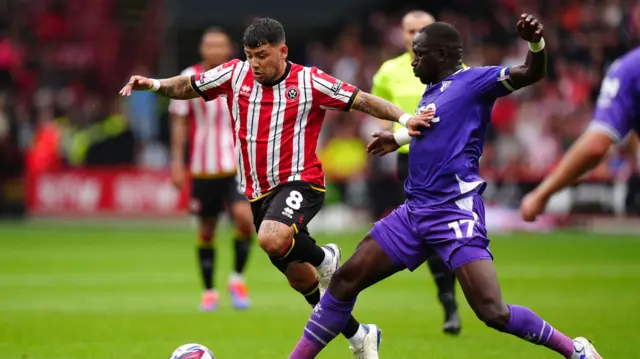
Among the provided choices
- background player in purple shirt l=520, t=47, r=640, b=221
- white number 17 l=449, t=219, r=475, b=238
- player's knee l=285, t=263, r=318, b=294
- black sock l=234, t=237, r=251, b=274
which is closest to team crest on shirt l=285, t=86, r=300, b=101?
player's knee l=285, t=263, r=318, b=294

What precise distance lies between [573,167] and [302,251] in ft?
10.0

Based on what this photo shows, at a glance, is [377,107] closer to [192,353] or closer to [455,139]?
[455,139]

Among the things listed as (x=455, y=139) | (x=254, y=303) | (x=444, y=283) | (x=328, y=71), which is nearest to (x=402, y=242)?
(x=455, y=139)

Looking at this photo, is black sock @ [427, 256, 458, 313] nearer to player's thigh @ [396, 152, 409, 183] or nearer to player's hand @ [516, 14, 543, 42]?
player's thigh @ [396, 152, 409, 183]

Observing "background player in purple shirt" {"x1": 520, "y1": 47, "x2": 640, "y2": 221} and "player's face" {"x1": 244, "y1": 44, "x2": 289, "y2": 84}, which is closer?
"background player in purple shirt" {"x1": 520, "y1": 47, "x2": 640, "y2": 221}

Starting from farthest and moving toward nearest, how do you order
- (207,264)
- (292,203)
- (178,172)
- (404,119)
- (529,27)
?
1. (178,172)
2. (207,264)
3. (292,203)
4. (404,119)
5. (529,27)

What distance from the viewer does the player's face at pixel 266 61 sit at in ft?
26.5

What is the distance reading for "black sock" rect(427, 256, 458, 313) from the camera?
10273 millimetres

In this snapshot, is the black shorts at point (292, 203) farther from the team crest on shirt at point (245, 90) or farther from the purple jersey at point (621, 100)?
the purple jersey at point (621, 100)

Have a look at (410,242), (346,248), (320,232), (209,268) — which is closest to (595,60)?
(320,232)

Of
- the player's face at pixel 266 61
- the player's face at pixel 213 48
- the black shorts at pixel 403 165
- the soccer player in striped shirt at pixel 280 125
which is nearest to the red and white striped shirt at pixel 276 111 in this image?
the soccer player in striped shirt at pixel 280 125

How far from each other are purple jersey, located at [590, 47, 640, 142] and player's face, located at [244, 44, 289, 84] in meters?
2.90

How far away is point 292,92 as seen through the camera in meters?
8.30

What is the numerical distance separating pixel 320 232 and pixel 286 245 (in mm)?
15038
